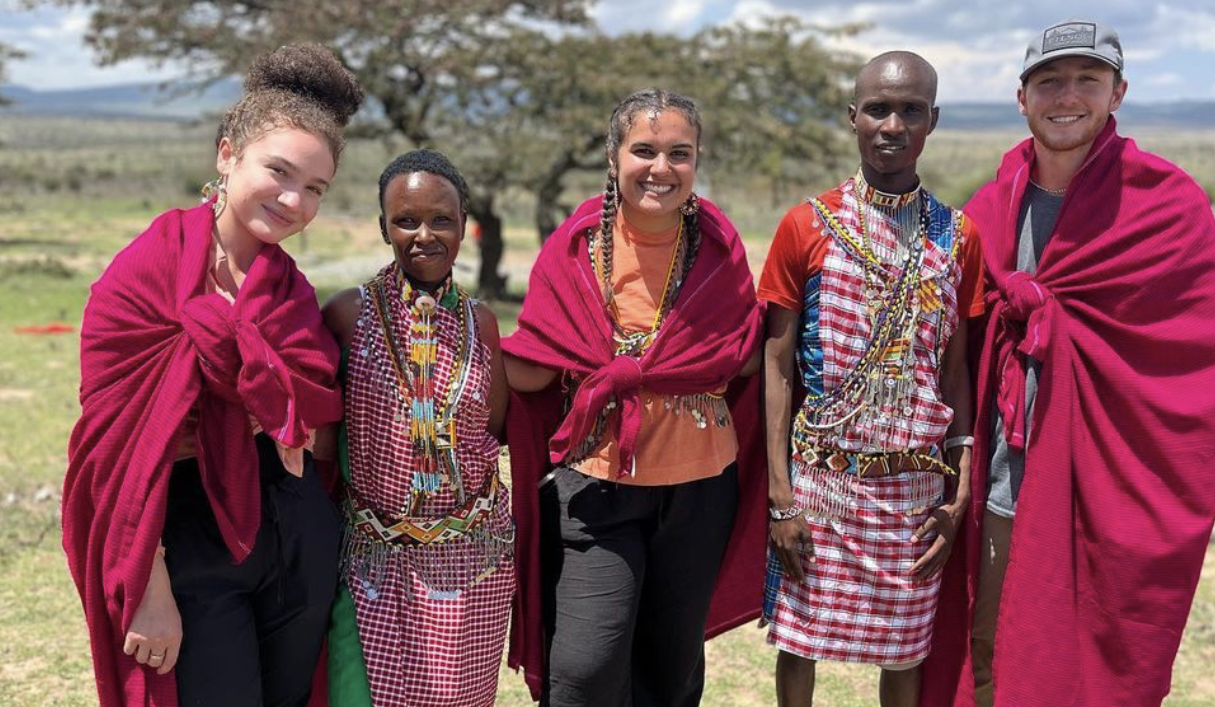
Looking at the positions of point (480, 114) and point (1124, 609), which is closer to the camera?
point (1124, 609)

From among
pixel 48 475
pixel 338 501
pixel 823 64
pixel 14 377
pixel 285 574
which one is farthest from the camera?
pixel 823 64

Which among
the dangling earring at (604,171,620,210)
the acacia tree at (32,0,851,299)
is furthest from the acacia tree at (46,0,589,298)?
the dangling earring at (604,171,620,210)

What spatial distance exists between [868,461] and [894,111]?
874mm

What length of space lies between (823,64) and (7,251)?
588 inches

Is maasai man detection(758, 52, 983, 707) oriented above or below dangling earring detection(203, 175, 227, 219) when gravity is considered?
below

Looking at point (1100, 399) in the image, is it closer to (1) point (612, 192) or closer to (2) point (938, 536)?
(2) point (938, 536)

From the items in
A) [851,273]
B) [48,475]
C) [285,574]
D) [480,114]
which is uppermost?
[480,114]

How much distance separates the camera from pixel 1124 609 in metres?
2.88

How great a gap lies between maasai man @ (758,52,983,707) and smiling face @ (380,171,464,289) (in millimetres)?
814

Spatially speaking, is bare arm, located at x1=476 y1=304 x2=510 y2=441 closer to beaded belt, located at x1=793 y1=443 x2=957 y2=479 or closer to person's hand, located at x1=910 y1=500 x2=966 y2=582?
beaded belt, located at x1=793 y1=443 x2=957 y2=479

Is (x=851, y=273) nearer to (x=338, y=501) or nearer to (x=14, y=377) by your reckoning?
(x=338, y=501)

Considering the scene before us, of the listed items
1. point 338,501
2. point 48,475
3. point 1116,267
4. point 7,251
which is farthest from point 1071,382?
point 7,251

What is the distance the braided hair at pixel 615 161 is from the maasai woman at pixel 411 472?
16.0 inches

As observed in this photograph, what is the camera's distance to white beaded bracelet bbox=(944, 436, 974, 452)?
9.83 feet
